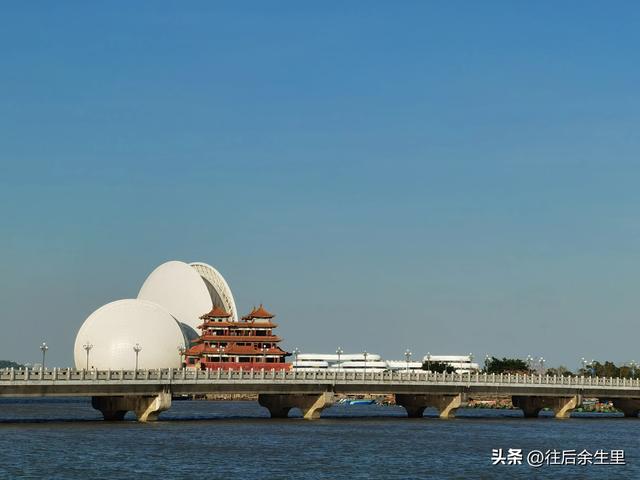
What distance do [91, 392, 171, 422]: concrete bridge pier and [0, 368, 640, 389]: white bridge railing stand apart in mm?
2069

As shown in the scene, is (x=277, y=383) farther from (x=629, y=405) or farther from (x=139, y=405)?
(x=629, y=405)

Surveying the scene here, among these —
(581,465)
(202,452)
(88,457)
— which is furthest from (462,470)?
(88,457)

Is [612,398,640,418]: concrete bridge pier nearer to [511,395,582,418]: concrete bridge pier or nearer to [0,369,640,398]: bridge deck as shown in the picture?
[0,369,640,398]: bridge deck

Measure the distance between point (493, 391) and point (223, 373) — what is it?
3331cm

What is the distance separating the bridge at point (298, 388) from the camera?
339 ft

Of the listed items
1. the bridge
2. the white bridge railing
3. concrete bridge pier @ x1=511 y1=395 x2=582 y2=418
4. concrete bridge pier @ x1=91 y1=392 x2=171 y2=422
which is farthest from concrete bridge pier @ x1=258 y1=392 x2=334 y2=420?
concrete bridge pier @ x1=511 y1=395 x2=582 y2=418

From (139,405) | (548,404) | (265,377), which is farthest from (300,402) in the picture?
(548,404)

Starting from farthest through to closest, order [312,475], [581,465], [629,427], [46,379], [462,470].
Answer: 1. [629,427]
2. [46,379]
3. [581,465]
4. [462,470]
5. [312,475]

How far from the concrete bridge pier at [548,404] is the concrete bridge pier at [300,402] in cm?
3217

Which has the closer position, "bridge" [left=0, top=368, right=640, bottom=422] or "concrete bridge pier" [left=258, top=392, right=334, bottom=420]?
"bridge" [left=0, top=368, right=640, bottom=422]

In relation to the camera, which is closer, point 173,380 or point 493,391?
point 173,380

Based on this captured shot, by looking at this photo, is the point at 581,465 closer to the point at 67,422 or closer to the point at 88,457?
the point at 88,457

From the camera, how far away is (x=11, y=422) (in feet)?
364

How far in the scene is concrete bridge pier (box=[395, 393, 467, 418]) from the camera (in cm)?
12888
